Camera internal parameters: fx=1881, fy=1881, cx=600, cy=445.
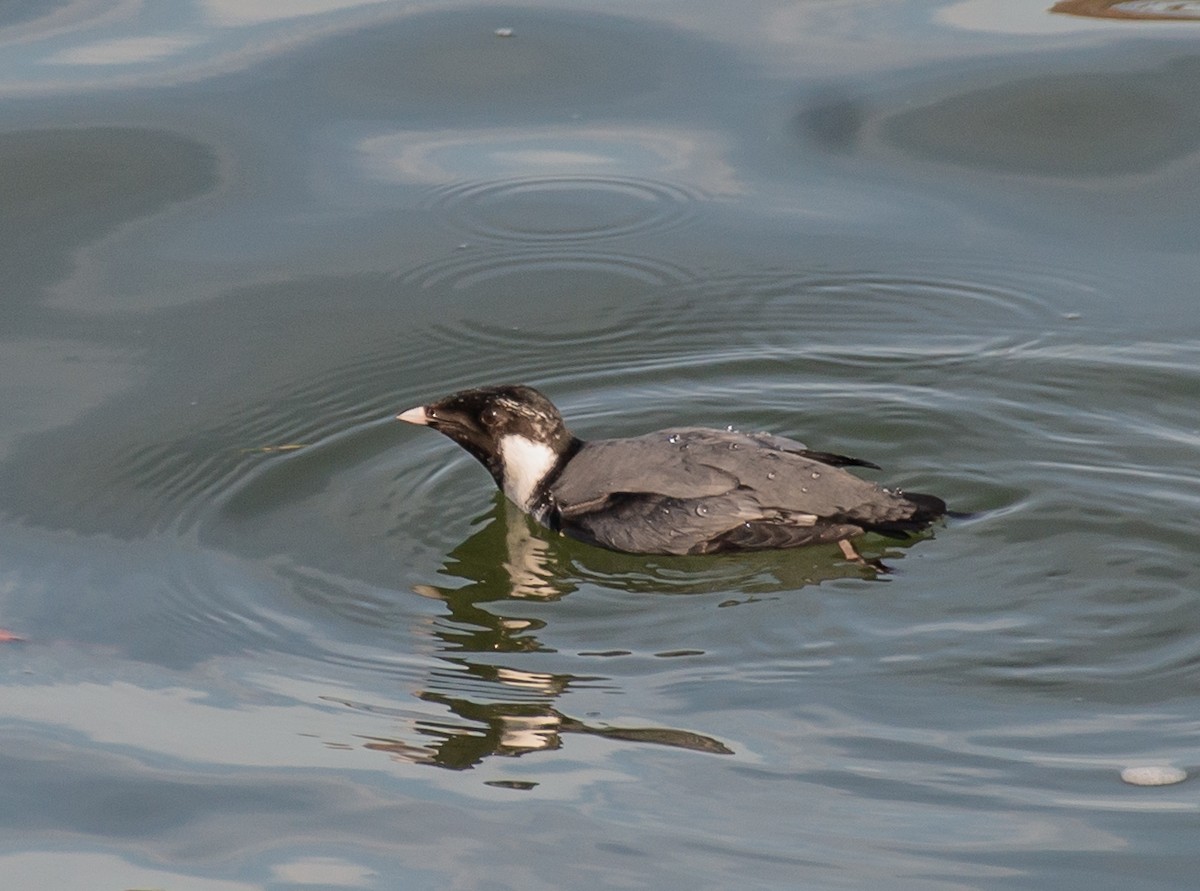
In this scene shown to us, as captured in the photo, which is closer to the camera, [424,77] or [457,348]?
[457,348]

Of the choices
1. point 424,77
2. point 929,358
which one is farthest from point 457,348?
point 424,77

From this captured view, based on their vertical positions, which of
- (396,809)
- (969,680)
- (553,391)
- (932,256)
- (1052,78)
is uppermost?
(1052,78)

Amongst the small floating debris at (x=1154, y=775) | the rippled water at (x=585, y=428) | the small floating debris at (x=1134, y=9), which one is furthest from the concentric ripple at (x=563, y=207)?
the small floating debris at (x=1154, y=775)

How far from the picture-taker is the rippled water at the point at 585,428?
5.15 meters

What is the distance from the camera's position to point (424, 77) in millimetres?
10922

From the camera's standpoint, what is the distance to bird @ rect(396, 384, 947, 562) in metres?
6.83

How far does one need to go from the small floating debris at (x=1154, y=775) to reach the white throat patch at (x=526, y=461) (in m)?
2.80

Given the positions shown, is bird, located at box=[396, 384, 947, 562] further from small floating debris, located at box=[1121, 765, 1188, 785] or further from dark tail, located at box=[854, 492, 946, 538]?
small floating debris, located at box=[1121, 765, 1188, 785]

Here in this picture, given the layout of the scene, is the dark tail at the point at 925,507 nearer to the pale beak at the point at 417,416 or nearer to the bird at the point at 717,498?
the bird at the point at 717,498

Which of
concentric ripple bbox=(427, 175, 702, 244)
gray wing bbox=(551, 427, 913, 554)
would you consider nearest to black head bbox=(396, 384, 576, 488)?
gray wing bbox=(551, 427, 913, 554)

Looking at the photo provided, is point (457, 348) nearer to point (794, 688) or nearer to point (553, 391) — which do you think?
point (553, 391)

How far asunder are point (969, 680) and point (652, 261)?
3798mm

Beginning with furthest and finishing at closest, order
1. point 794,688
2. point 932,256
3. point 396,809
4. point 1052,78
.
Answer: point 1052,78 < point 932,256 < point 794,688 < point 396,809

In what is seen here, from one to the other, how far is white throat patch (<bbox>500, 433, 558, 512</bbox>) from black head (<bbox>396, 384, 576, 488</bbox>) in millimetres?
20
